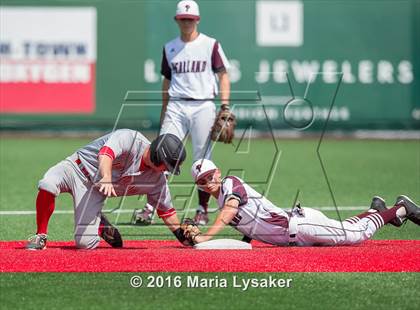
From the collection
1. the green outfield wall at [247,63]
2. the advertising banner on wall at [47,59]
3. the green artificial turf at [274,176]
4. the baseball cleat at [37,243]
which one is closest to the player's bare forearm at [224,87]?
the green artificial turf at [274,176]

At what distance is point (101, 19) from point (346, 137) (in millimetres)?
6134

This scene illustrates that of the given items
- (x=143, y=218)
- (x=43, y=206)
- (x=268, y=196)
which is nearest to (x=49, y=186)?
(x=43, y=206)

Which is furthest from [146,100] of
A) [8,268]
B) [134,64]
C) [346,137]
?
[8,268]

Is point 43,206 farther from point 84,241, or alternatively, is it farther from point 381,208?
point 381,208

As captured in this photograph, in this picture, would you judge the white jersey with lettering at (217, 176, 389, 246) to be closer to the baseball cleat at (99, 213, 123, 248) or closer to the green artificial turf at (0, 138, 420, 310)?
the baseball cleat at (99, 213, 123, 248)

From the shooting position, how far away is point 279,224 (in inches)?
320

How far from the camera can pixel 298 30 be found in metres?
22.0

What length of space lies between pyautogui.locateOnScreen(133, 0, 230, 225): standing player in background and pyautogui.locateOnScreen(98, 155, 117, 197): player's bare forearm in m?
2.68

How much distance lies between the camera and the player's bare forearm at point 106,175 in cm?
729

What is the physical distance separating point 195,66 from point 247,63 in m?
11.3

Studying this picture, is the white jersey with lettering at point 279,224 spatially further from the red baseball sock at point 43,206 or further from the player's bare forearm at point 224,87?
the player's bare forearm at point 224,87

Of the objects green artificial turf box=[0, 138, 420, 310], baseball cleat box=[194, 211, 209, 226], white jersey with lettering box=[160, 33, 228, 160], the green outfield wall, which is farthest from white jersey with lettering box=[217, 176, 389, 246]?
the green outfield wall

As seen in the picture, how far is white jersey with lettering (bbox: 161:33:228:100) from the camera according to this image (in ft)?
34.7

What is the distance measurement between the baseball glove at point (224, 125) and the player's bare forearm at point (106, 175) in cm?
255
